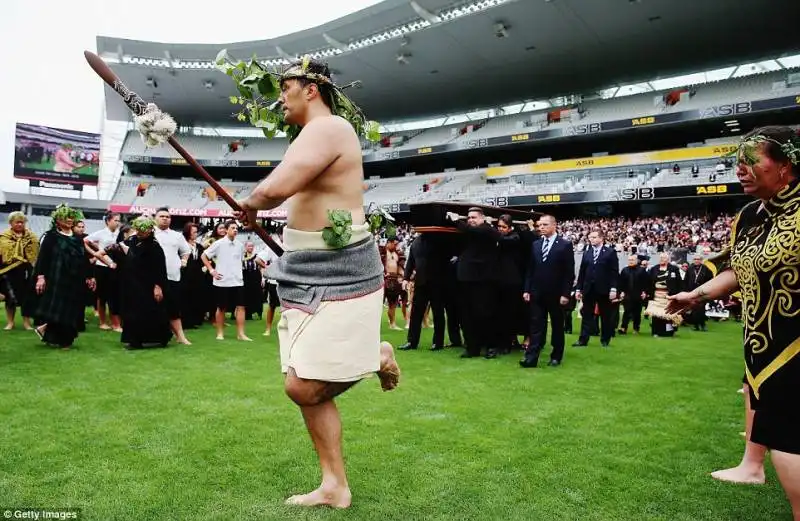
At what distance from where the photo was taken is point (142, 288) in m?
7.68

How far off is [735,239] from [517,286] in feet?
18.3

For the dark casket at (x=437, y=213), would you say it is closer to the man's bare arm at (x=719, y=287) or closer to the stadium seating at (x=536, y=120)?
the man's bare arm at (x=719, y=287)

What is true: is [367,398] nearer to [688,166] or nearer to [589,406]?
[589,406]

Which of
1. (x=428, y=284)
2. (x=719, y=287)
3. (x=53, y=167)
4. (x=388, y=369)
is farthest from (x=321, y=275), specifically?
(x=53, y=167)

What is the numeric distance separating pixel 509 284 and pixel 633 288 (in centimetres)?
531

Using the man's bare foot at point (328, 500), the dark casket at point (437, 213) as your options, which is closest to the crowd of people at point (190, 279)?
the dark casket at point (437, 213)

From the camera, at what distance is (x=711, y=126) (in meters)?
32.0

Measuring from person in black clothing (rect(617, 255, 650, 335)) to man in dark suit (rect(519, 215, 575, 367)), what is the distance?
207 inches

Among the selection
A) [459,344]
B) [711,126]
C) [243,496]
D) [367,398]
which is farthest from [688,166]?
[243,496]

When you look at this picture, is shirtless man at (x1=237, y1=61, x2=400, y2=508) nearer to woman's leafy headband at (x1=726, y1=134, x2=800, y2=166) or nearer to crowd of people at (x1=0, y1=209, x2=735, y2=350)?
woman's leafy headband at (x1=726, y1=134, x2=800, y2=166)

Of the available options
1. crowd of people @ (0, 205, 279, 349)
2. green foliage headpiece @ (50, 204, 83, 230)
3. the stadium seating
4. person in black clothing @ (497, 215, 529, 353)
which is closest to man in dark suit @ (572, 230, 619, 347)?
person in black clothing @ (497, 215, 529, 353)

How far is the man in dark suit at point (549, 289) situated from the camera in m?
7.14

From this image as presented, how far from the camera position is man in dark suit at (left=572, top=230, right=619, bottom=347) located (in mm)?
9820

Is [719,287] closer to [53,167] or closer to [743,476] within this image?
[743,476]
